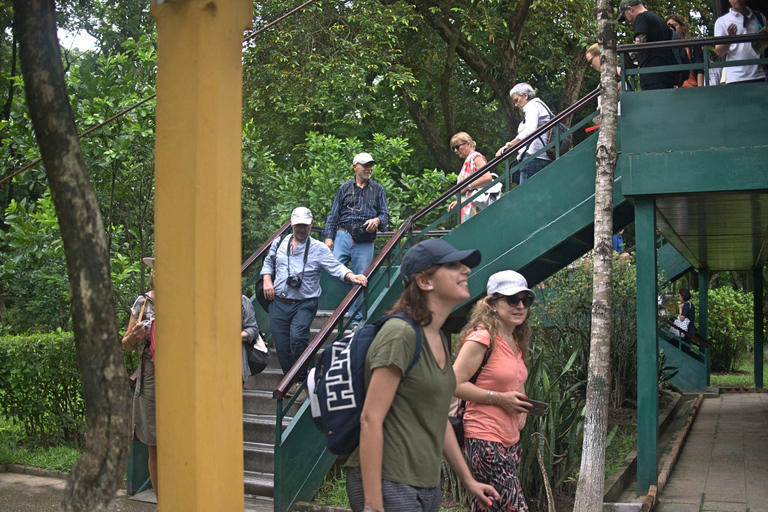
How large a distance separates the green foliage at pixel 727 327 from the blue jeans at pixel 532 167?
1389 cm

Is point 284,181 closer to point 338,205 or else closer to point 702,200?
point 338,205

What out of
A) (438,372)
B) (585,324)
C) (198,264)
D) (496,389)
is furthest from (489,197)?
(198,264)

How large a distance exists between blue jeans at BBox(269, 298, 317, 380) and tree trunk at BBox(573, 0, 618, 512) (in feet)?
9.77

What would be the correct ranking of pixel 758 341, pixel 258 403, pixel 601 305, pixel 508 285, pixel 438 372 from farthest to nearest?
pixel 758 341, pixel 258 403, pixel 601 305, pixel 508 285, pixel 438 372

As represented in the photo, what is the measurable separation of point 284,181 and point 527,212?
7.32 metres

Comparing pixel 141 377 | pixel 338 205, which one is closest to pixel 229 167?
pixel 141 377

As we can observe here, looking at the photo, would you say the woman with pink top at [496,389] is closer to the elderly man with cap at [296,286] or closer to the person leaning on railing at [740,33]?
the elderly man with cap at [296,286]

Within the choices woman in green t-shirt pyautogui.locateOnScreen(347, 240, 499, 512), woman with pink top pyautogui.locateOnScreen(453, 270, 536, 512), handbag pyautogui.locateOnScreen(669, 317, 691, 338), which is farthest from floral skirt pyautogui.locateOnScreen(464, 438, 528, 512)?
handbag pyautogui.locateOnScreen(669, 317, 691, 338)

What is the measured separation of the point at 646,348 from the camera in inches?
273

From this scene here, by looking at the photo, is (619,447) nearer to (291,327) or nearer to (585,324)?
(585,324)

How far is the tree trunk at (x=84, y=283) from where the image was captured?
103 inches

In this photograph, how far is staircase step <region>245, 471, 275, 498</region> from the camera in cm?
704

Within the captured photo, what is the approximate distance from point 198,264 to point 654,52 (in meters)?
6.10

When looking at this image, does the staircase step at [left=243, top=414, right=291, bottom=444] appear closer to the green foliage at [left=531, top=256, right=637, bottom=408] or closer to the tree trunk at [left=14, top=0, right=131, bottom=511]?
the green foliage at [left=531, top=256, right=637, bottom=408]
